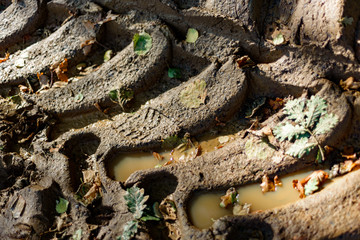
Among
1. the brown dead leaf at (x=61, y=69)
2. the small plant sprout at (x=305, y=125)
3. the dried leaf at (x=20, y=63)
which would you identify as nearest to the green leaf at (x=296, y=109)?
the small plant sprout at (x=305, y=125)

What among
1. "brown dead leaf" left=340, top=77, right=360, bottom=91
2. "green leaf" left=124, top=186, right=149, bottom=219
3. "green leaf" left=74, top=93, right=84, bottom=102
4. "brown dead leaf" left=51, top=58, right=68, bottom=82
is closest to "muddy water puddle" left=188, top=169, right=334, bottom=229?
"green leaf" left=124, top=186, right=149, bottom=219

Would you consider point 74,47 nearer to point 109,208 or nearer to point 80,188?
point 80,188

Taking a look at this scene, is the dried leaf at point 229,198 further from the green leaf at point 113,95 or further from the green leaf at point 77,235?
the green leaf at point 113,95

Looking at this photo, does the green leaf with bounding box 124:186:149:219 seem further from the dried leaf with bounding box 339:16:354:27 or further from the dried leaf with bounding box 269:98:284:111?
the dried leaf with bounding box 339:16:354:27

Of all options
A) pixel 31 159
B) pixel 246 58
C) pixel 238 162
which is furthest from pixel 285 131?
pixel 31 159

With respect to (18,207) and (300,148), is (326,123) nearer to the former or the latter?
(300,148)

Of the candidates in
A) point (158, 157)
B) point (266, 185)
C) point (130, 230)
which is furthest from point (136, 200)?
point (266, 185)
